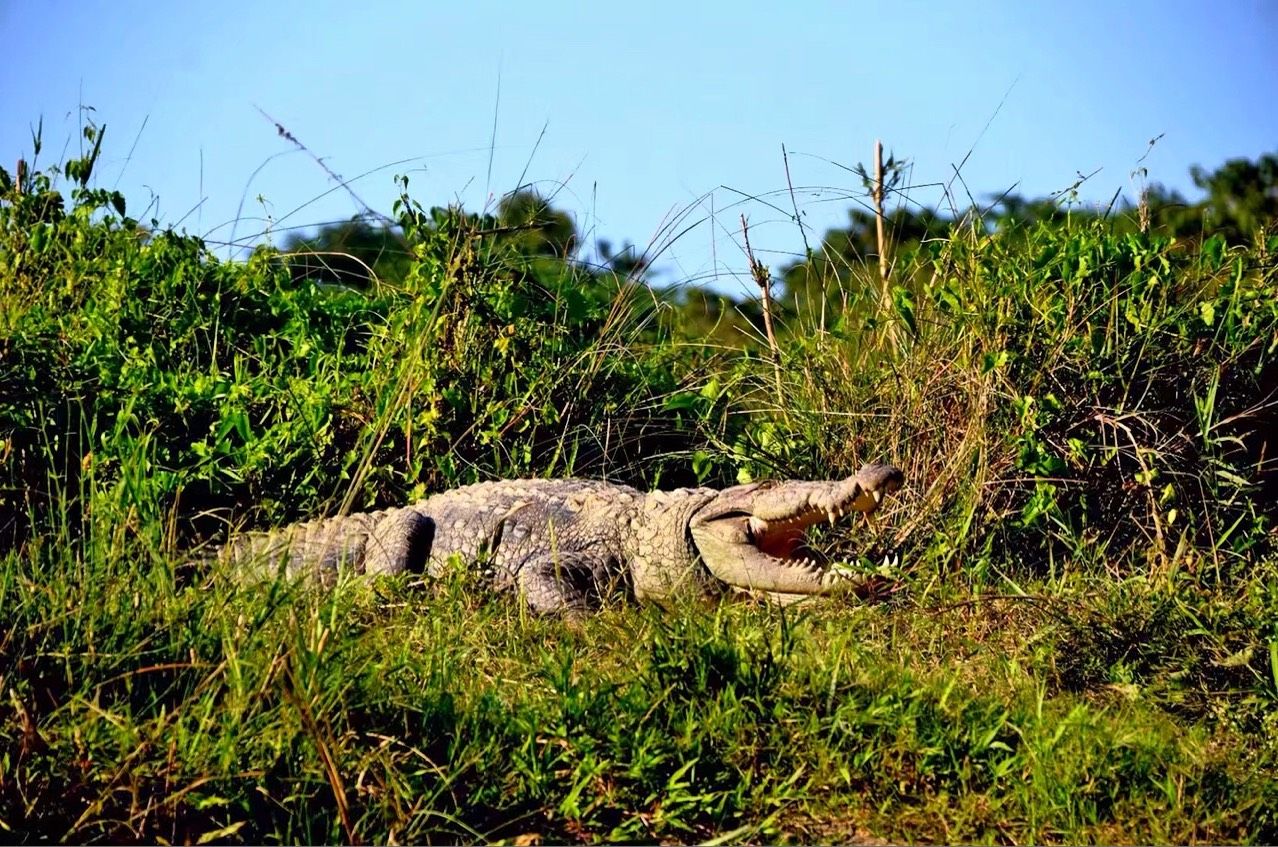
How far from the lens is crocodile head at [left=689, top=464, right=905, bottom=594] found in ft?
16.7

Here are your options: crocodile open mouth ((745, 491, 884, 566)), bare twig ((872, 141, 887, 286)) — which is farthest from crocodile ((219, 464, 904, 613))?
bare twig ((872, 141, 887, 286))

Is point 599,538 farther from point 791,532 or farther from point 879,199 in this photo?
point 879,199

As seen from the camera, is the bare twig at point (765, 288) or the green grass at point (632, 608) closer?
the green grass at point (632, 608)

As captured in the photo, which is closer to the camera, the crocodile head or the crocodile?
the crocodile head

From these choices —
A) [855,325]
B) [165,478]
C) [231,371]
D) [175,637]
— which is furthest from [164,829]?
[855,325]

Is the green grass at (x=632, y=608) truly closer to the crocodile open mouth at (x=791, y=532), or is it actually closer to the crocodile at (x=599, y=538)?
the crocodile open mouth at (x=791, y=532)

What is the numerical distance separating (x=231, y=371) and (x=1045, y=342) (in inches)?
139

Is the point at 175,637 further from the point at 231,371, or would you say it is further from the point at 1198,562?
the point at 1198,562

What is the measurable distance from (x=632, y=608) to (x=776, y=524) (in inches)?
26.9

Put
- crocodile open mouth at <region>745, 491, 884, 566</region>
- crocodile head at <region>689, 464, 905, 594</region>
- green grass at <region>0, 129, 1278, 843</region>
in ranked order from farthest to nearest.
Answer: crocodile open mouth at <region>745, 491, 884, 566</region> → crocodile head at <region>689, 464, 905, 594</region> → green grass at <region>0, 129, 1278, 843</region>

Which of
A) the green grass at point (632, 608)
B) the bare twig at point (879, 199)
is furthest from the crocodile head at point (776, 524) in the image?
the bare twig at point (879, 199)

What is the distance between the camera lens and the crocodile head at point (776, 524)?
509 cm

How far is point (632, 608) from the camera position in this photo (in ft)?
16.8

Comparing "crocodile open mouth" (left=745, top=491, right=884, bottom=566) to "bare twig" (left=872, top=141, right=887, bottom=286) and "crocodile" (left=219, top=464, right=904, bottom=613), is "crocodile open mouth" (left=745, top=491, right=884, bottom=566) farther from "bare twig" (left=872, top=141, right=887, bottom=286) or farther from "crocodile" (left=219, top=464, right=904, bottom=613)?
"bare twig" (left=872, top=141, right=887, bottom=286)
